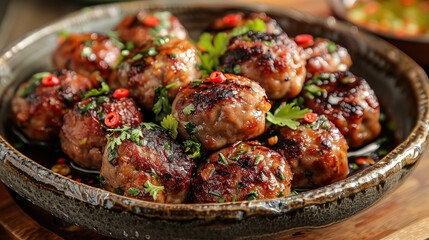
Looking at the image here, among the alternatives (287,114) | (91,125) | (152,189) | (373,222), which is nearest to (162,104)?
(91,125)

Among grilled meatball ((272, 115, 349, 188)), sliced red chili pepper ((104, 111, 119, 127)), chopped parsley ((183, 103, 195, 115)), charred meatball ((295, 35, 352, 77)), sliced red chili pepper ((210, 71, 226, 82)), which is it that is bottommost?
grilled meatball ((272, 115, 349, 188))

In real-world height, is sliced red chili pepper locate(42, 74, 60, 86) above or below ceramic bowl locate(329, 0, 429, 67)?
above

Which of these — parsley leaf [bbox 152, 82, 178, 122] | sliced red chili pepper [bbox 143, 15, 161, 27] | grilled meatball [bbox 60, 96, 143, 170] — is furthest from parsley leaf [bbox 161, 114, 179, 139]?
sliced red chili pepper [bbox 143, 15, 161, 27]

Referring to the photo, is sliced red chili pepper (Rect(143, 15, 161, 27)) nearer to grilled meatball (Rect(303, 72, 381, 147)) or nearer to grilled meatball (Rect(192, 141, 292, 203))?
grilled meatball (Rect(303, 72, 381, 147))

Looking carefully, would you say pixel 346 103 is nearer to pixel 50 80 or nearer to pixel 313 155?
pixel 313 155

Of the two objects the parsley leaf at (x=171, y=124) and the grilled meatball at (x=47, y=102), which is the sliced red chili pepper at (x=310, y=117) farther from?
the grilled meatball at (x=47, y=102)

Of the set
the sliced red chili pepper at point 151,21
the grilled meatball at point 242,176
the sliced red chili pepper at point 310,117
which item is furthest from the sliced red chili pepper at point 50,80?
the sliced red chili pepper at point 310,117

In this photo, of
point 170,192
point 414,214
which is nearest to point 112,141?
point 170,192

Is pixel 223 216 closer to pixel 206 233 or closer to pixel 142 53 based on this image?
pixel 206 233
